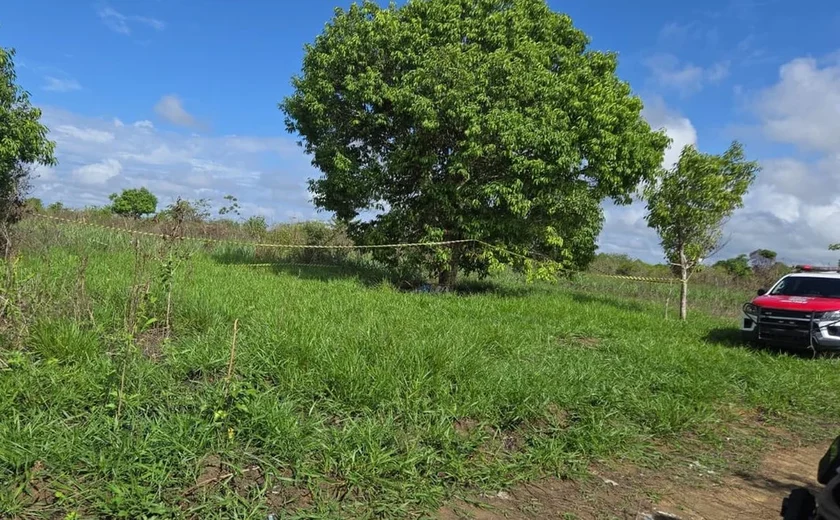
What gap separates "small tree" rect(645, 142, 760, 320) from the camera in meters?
11.7

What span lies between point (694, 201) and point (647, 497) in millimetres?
9692

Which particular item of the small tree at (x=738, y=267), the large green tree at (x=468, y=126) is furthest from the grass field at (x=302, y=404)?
the small tree at (x=738, y=267)

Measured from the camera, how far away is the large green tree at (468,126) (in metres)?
10.9

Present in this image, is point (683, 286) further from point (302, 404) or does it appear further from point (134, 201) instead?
point (134, 201)

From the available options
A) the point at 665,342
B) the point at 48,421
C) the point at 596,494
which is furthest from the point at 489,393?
the point at 665,342

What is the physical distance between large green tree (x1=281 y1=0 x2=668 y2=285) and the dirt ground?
728 centimetres

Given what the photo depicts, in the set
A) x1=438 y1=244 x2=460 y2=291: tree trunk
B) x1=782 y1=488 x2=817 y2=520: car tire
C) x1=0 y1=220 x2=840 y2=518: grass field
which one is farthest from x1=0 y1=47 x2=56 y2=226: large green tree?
x1=782 y1=488 x2=817 y2=520: car tire

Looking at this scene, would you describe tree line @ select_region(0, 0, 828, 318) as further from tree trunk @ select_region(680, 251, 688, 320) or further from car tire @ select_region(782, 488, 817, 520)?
car tire @ select_region(782, 488, 817, 520)

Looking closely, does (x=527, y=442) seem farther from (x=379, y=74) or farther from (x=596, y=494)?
(x=379, y=74)

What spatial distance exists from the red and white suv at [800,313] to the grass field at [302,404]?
1698 mm

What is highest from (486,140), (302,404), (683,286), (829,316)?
(486,140)

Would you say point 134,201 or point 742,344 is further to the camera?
point 134,201

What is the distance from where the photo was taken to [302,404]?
407 cm

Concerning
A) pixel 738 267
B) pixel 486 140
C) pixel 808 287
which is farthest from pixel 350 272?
pixel 738 267
